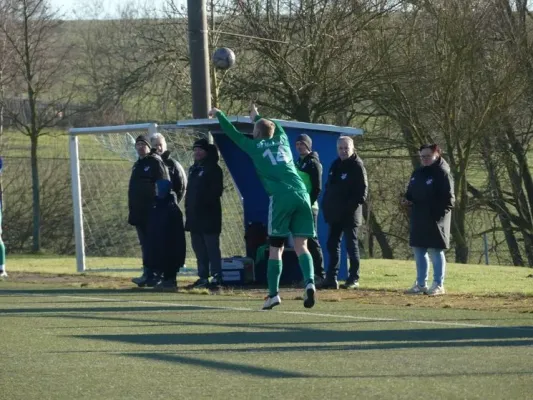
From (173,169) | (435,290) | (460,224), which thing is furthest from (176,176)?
(460,224)

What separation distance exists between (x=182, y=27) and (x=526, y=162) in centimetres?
956

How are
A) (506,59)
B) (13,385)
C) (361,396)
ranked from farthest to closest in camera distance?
(506,59) → (13,385) → (361,396)

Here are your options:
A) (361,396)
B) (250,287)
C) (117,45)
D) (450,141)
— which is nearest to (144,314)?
(250,287)

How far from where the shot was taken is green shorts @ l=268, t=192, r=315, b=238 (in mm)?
11570

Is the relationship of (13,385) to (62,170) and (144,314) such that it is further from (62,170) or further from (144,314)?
(62,170)

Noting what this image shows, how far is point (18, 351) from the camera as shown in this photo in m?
8.83

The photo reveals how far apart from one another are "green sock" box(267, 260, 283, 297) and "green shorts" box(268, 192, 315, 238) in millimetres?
373

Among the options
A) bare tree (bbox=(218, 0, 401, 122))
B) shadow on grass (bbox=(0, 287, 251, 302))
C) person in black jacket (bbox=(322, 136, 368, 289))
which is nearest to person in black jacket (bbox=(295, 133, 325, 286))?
person in black jacket (bbox=(322, 136, 368, 289))

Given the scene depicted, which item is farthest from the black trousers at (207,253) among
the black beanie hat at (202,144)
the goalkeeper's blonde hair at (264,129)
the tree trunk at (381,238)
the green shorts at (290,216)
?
the tree trunk at (381,238)

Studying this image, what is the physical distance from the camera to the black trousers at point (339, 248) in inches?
570

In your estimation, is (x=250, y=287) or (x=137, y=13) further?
(x=137, y=13)

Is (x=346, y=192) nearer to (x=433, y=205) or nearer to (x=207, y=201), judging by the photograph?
(x=433, y=205)

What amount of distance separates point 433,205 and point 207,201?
2721 millimetres

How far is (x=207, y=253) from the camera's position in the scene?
1464 centimetres
